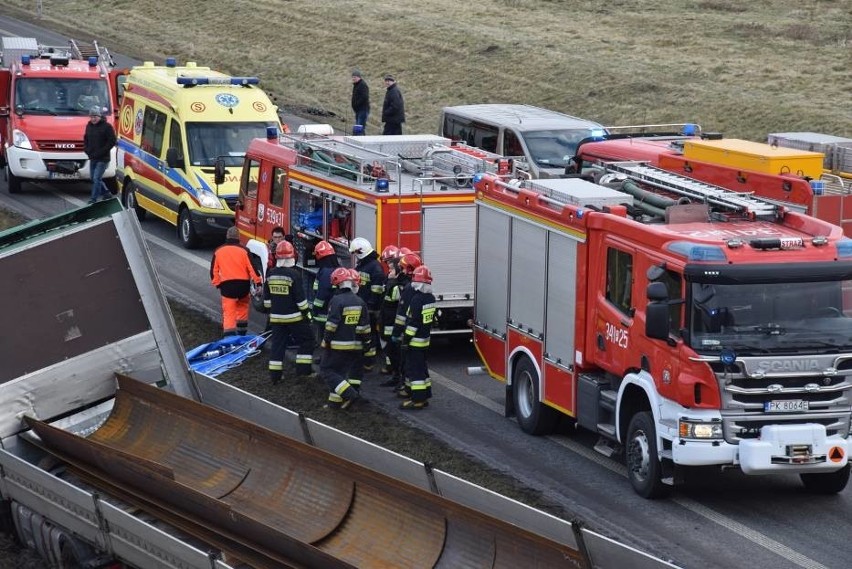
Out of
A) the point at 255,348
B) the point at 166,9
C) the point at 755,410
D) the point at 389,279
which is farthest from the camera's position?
the point at 166,9

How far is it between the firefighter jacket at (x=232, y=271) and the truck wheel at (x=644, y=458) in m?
6.25

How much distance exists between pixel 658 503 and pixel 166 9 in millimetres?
45986

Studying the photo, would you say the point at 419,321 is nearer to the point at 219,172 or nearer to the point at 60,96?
the point at 219,172

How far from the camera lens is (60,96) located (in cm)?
2706

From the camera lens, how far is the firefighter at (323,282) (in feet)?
53.6

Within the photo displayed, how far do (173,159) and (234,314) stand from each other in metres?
5.61

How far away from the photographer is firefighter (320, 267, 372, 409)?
49.7ft

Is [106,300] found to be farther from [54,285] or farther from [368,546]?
[368,546]

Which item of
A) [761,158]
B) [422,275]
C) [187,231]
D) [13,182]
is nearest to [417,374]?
[422,275]

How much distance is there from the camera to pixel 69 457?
12203 millimetres

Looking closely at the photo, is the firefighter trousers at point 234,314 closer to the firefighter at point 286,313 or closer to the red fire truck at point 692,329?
the firefighter at point 286,313

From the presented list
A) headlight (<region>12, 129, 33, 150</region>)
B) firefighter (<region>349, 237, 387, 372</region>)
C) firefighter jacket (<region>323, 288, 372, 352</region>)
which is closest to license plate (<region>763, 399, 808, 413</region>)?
firefighter jacket (<region>323, 288, 372, 352</region>)

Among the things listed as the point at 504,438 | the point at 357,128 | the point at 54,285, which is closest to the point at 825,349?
the point at 504,438

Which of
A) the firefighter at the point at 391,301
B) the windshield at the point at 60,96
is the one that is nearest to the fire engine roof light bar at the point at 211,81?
the windshield at the point at 60,96
